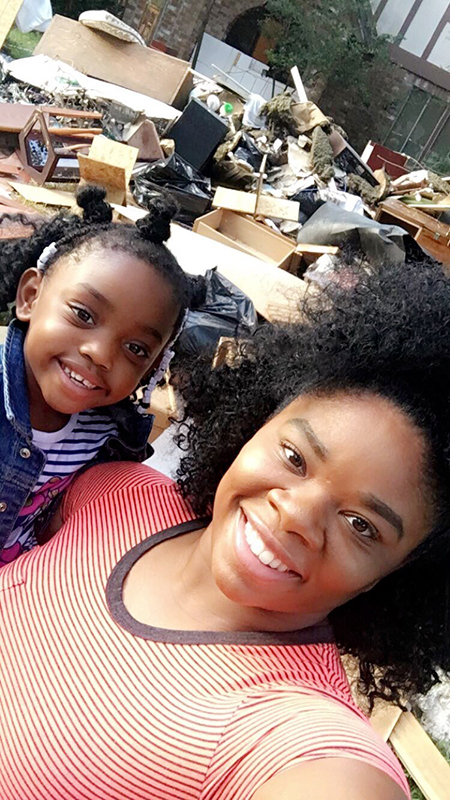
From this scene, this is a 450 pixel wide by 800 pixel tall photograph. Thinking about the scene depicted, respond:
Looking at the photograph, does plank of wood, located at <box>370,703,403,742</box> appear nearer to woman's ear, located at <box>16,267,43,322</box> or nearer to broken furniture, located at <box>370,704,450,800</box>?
broken furniture, located at <box>370,704,450,800</box>

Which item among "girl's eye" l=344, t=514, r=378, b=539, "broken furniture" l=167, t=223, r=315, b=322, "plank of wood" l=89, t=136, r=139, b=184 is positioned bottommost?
"broken furniture" l=167, t=223, r=315, b=322

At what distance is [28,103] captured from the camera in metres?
6.86

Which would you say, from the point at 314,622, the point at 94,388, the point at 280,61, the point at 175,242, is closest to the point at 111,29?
the point at 175,242

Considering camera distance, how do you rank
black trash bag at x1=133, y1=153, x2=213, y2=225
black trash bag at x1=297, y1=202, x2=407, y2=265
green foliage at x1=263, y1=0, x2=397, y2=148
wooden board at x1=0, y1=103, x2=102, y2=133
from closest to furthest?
black trash bag at x1=297, y1=202, x2=407, y2=265 < wooden board at x1=0, y1=103, x2=102, y2=133 < black trash bag at x1=133, y1=153, x2=213, y2=225 < green foliage at x1=263, y1=0, x2=397, y2=148

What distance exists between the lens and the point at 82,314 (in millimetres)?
1651

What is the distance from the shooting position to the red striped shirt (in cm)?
86

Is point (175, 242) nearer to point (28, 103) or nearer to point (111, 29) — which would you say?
point (28, 103)

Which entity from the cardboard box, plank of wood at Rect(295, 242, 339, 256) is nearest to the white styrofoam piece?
the cardboard box

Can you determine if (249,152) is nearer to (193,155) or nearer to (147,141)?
(193,155)

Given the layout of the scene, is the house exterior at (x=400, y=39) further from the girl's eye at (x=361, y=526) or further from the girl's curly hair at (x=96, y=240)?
the girl's eye at (x=361, y=526)

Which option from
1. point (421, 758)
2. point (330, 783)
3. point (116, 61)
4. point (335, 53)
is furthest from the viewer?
point (335, 53)

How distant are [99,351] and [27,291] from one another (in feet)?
1.31

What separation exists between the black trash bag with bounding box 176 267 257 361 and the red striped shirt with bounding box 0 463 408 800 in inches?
87.6

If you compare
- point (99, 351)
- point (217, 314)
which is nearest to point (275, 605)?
point (99, 351)
